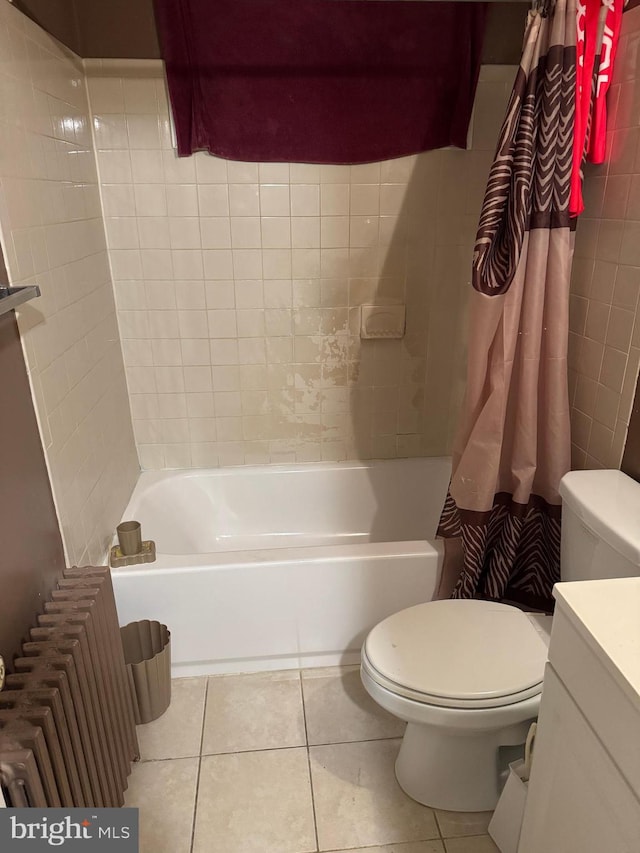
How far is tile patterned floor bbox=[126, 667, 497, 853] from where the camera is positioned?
4.66 feet

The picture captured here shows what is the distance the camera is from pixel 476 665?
136cm

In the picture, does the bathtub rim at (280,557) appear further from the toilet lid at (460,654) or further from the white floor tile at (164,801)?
the white floor tile at (164,801)

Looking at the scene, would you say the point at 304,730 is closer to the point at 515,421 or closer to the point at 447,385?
the point at 515,421

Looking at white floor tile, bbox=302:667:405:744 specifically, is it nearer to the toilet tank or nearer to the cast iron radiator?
the cast iron radiator

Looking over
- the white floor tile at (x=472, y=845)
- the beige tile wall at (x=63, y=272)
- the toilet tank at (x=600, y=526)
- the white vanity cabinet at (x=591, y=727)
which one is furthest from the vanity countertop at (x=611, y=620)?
the beige tile wall at (x=63, y=272)

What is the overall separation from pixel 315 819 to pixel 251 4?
2.34m

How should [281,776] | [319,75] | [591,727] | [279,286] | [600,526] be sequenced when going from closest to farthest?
[591,727] → [600,526] → [281,776] → [319,75] → [279,286]

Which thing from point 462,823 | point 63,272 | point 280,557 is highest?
point 63,272

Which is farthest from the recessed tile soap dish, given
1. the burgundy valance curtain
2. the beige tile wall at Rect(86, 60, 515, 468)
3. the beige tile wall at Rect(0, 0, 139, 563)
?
the beige tile wall at Rect(0, 0, 139, 563)

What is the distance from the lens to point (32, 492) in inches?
52.4

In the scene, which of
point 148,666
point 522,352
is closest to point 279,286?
point 522,352

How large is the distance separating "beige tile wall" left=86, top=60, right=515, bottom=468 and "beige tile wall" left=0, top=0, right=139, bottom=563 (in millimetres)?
144

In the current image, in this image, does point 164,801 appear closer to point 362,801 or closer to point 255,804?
point 255,804

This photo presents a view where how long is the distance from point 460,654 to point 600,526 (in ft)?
1.43
